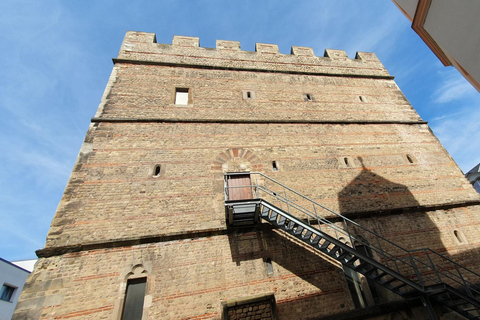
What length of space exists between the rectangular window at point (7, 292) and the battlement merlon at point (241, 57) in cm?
1618

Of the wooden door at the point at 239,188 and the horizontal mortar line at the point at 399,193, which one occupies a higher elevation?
the wooden door at the point at 239,188

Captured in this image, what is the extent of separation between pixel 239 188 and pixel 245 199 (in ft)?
4.45

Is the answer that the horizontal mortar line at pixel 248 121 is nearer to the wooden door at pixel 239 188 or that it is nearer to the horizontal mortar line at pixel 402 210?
the wooden door at pixel 239 188

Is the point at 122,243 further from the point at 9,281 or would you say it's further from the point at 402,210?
the point at 9,281

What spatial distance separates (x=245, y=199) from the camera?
18.2ft

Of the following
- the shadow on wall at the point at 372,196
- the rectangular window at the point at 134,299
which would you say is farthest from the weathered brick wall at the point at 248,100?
the rectangular window at the point at 134,299

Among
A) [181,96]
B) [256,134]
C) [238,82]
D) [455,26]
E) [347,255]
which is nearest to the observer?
[455,26]

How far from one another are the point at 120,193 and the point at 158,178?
3.62 feet

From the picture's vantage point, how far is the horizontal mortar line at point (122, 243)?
5199 mm

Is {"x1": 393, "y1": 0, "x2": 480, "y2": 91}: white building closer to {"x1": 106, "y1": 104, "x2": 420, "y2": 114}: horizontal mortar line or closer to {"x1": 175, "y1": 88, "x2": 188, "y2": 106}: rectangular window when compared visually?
{"x1": 106, "y1": 104, "x2": 420, "y2": 114}: horizontal mortar line

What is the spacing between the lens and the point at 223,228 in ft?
19.7

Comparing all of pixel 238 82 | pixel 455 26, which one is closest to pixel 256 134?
pixel 238 82

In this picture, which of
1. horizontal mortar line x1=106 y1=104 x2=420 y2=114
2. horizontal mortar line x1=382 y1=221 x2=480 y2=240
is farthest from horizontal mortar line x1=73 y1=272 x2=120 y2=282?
horizontal mortar line x1=382 y1=221 x2=480 y2=240

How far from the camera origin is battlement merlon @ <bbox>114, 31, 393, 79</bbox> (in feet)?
31.3
